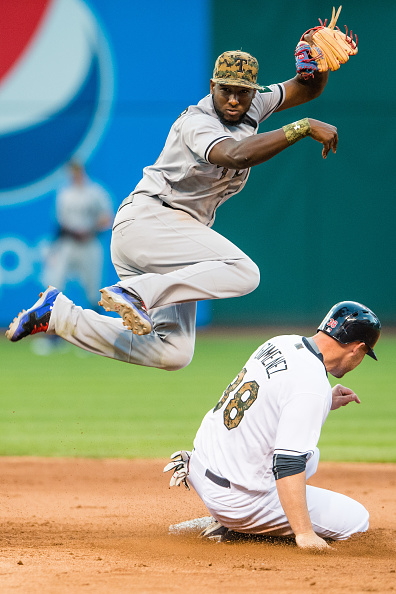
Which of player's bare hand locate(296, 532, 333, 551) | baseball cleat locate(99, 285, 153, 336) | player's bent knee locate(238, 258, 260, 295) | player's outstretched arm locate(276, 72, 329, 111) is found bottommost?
player's bare hand locate(296, 532, 333, 551)

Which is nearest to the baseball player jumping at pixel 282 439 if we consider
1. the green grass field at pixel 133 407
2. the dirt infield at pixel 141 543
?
the dirt infield at pixel 141 543

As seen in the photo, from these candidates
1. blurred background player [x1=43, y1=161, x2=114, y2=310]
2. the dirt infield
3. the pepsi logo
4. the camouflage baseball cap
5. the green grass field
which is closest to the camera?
the dirt infield

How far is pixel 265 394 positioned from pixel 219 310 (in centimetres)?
1134

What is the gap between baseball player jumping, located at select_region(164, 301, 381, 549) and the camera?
4066mm

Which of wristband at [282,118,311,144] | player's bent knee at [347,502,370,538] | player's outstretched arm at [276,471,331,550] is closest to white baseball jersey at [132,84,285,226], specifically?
wristband at [282,118,311,144]

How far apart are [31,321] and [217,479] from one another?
1.27 m

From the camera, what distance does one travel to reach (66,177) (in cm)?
1445

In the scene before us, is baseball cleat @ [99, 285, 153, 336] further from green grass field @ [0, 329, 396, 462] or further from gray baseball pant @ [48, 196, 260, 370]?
green grass field @ [0, 329, 396, 462]

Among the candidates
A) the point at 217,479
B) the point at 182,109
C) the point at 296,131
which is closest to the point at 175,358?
the point at 217,479

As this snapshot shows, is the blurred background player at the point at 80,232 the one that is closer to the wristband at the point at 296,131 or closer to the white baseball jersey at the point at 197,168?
the white baseball jersey at the point at 197,168

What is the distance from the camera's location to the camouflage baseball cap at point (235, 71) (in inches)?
175

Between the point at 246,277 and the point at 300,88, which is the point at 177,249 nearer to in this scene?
the point at 246,277

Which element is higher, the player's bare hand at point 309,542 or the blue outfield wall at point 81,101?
the blue outfield wall at point 81,101

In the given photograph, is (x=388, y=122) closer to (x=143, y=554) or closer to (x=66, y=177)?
(x=66, y=177)
